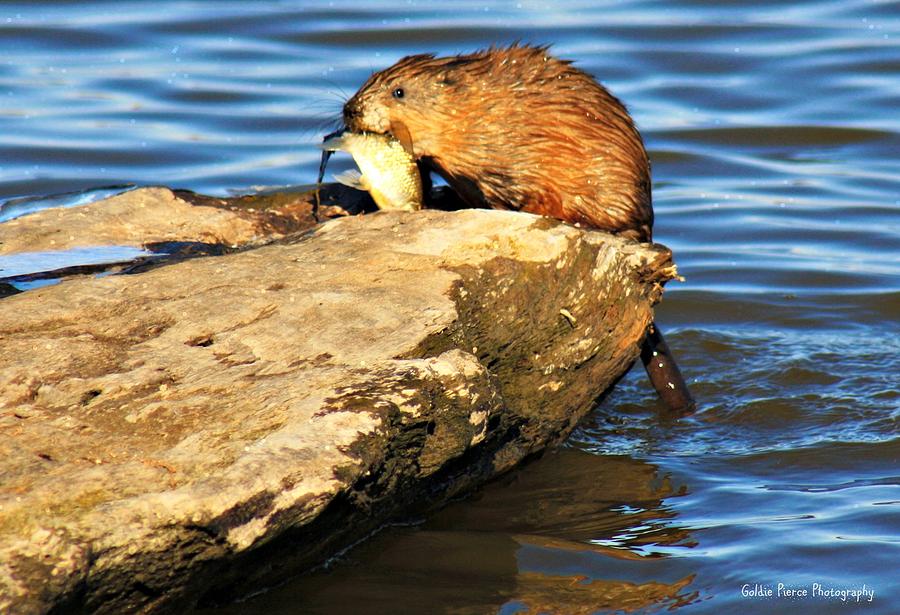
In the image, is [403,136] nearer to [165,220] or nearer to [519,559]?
[165,220]

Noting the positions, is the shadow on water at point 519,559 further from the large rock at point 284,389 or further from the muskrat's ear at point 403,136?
the muskrat's ear at point 403,136

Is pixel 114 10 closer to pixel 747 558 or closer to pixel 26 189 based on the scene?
pixel 26 189

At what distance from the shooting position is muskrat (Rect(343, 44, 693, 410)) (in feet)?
15.0

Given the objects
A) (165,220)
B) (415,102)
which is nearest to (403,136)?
(415,102)

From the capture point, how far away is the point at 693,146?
8898 millimetres

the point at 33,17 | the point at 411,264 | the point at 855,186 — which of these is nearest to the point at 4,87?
the point at 33,17

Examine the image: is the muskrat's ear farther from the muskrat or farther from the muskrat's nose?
the muskrat's nose

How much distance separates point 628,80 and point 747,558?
21.3ft

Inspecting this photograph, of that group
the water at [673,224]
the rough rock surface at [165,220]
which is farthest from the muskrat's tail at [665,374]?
the rough rock surface at [165,220]

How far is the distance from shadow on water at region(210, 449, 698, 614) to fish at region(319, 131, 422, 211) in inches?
40.7

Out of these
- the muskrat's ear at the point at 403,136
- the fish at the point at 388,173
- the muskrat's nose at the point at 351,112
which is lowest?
the fish at the point at 388,173

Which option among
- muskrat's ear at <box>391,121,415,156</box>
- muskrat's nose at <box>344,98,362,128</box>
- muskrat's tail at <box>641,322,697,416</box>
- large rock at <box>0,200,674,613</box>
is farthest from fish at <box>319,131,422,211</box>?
muskrat's tail at <box>641,322,697,416</box>

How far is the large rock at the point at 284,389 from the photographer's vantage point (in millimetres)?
2779

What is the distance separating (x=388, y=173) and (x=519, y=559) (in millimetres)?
1511
